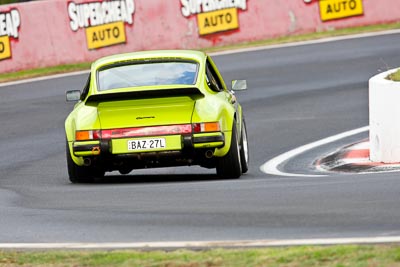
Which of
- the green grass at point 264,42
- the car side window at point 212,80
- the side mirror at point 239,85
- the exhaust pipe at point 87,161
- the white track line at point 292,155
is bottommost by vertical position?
the white track line at point 292,155

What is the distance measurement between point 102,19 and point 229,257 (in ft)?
70.0

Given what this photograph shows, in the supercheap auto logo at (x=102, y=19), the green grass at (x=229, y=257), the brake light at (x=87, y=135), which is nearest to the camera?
the green grass at (x=229, y=257)

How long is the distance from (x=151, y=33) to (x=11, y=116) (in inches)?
309

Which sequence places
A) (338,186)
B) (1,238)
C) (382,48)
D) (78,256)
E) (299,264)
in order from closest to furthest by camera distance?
1. (299,264)
2. (78,256)
3. (1,238)
4. (338,186)
5. (382,48)

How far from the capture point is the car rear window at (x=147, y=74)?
13984 mm

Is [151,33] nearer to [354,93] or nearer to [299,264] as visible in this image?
[354,93]

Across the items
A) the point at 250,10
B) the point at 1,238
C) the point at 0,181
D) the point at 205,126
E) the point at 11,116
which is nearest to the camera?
the point at 1,238

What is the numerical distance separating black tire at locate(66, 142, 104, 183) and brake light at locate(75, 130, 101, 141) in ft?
1.25

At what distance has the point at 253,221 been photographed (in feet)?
31.6

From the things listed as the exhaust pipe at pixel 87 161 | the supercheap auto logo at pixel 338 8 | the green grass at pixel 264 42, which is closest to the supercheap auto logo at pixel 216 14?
the green grass at pixel 264 42

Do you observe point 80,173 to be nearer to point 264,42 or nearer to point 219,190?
point 219,190

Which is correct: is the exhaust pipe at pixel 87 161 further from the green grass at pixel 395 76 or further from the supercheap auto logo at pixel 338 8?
the supercheap auto logo at pixel 338 8

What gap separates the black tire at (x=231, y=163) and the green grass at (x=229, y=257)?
5.14 m

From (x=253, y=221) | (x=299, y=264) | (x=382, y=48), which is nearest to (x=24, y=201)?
(x=253, y=221)
